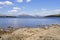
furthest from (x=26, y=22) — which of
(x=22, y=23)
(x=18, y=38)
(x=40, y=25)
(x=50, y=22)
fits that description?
(x=18, y=38)

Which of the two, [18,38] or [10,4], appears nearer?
[18,38]

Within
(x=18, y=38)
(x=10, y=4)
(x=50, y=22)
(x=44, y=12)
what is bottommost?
(x=18, y=38)

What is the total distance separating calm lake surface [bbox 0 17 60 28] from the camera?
5.15 metres

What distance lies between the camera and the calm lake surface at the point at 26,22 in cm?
515

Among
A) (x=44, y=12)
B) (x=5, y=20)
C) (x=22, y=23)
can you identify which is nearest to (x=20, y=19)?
(x=22, y=23)

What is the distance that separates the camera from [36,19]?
519cm

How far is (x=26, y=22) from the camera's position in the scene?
17.0 ft

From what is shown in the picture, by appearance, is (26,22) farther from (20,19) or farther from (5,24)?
(5,24)

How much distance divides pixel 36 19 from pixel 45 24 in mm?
430

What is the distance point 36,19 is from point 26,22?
1.44 feet

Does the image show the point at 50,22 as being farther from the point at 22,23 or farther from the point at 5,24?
the point at 5,24

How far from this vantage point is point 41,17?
5.17 m

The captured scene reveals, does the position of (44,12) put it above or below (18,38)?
above

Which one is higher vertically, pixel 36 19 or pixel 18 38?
pixel 36 19
